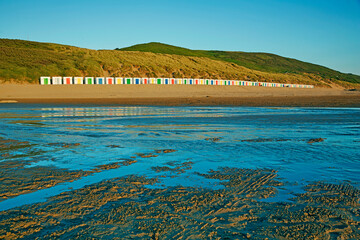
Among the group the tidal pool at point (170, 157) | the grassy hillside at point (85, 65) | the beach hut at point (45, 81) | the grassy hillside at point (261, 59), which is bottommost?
the tidal pool at point (170, 157)

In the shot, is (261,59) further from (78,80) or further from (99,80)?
(78,80)

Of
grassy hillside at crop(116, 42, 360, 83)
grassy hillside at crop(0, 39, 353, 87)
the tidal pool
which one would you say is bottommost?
the tidal pool

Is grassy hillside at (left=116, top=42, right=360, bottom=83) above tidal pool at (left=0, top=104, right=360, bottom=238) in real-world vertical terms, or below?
above

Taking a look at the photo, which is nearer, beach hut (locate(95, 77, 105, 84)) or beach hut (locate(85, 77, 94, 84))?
beach hut (locate(85, 77, 94, 84))

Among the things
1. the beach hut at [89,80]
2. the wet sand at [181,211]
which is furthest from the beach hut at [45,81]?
the wet sand at [181,211]

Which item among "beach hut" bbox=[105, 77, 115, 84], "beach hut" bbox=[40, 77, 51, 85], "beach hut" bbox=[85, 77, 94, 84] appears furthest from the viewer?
"beach hut" bbox=[105, 77, 115, 84]

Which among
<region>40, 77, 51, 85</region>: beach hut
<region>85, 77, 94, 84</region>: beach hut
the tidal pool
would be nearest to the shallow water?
the tidal pool

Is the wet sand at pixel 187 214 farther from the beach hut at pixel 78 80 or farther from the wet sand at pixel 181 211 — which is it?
the beach hut at pixel 78 80

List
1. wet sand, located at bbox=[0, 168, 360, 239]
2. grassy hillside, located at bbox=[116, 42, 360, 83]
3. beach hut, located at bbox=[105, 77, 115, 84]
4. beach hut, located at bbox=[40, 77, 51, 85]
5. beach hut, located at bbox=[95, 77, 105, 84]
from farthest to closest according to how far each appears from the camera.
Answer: grassy hillside, located at bbox=[116, 42, 360, 83]
beach hut, located at bbox=[105, 77, 115, 84]
beach hut, located at bbox=[95, 77, 105, 84]
beach hut, located at bbox=[40, 77, 51, 85]
wet sand, located at bbox=[0, 168, 360, 239]

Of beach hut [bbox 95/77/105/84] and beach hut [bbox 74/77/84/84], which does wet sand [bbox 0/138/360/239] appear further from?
beach hut [bbox 95/77/105/84]

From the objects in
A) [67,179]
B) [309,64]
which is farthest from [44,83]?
[309,64]

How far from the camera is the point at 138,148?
25.2ft

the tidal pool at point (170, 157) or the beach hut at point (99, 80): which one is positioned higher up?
the beach hut at point (99, 80)

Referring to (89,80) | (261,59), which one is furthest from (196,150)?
(261,59)
